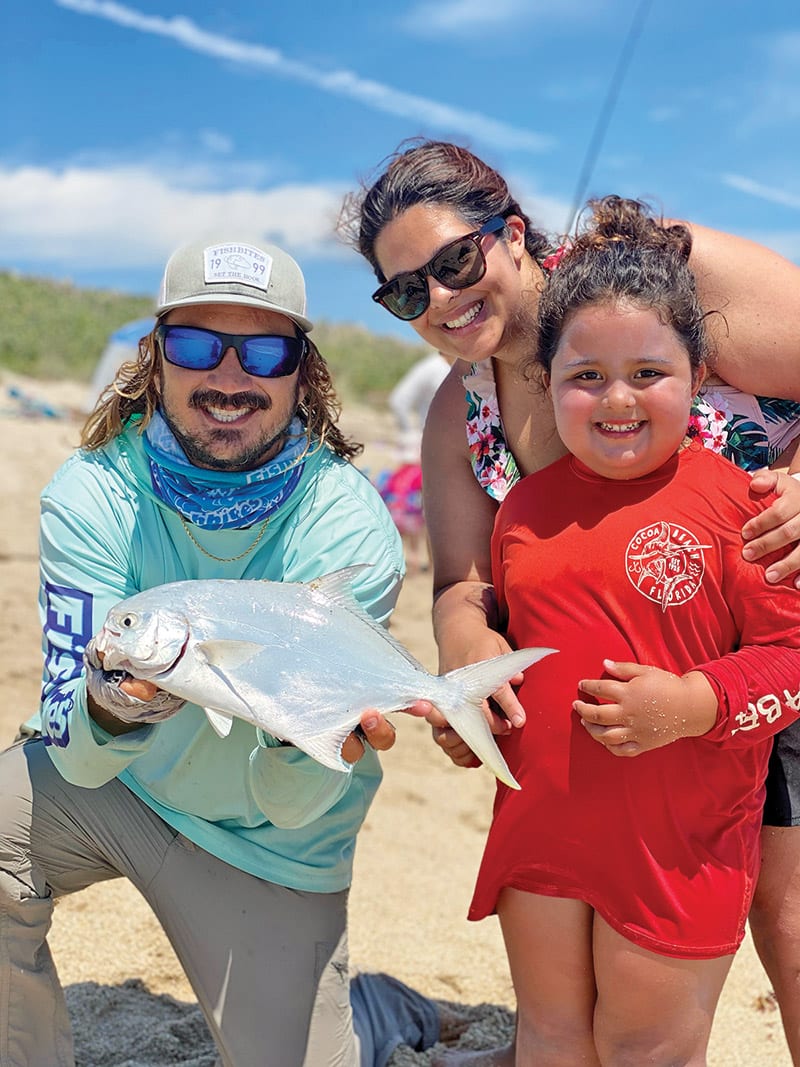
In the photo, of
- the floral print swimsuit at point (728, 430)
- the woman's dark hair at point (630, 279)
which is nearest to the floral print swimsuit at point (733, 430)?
the floral print swimsuit at point (728, 430)

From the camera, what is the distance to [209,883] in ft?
9.34

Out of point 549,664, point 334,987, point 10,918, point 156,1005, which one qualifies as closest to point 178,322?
point 549,664

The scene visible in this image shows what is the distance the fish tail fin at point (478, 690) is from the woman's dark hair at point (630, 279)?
0.67 meters

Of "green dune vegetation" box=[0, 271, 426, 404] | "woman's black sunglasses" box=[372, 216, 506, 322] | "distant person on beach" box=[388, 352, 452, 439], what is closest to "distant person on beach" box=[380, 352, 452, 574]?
"distant person on beach" box=[388, 352, 452, 439]

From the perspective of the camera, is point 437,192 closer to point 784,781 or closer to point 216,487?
point 216,487

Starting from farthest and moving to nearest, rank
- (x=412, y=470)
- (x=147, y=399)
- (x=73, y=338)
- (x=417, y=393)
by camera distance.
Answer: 1. (x=73, y=338)
2. (x=417, y=393)
3. (x=412, y=470)
4. (x=147, y=399)

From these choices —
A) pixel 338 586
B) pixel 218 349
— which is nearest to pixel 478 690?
pixel 338 586

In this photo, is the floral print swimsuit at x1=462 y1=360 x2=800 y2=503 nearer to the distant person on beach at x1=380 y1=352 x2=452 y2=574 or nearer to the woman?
the woman

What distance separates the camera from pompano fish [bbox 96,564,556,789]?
2.15 meters

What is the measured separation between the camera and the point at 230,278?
8.97 ft

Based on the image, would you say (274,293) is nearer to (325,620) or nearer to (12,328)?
(325,620)

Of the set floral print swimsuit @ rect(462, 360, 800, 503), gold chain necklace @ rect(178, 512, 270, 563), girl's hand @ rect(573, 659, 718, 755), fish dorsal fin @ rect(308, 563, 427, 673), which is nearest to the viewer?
girl's hand @ rect(573, 659, 718, 755)

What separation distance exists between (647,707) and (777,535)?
1.40 feet

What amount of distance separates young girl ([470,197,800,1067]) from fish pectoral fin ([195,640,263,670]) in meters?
0.60
